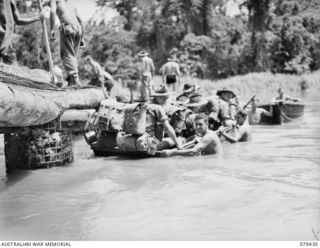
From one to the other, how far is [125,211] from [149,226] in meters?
0.59

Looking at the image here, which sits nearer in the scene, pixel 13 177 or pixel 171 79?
pixel 13 177

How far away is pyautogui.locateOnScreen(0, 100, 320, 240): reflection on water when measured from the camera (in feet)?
14.7

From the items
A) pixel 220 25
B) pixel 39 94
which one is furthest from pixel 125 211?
pixel 220 25

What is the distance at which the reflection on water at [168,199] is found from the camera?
4477 millimetres

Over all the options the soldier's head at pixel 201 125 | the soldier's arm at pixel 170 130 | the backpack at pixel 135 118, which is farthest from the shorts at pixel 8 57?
the soldier's head at pixel 201 125

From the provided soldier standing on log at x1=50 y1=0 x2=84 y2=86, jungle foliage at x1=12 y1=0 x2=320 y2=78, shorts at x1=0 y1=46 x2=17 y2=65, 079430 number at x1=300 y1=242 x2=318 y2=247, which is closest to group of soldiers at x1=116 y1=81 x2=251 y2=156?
soldier standing on log at x1=50 y1=0 x2=84 y2=86

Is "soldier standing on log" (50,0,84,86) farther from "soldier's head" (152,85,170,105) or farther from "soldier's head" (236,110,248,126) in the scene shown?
"soldier's head" (236,110,248,126)

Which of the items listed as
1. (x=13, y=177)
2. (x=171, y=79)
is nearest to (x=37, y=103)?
(x=13, y=177)

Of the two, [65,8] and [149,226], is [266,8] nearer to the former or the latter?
[65,8]

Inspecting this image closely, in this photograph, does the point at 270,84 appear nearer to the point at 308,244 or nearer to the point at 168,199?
the point at 168,199

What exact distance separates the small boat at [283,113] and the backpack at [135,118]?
7008 mm

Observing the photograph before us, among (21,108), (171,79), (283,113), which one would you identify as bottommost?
(283,113)

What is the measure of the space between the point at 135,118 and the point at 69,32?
239 centimetres

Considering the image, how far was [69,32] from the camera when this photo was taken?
916 centimetres
